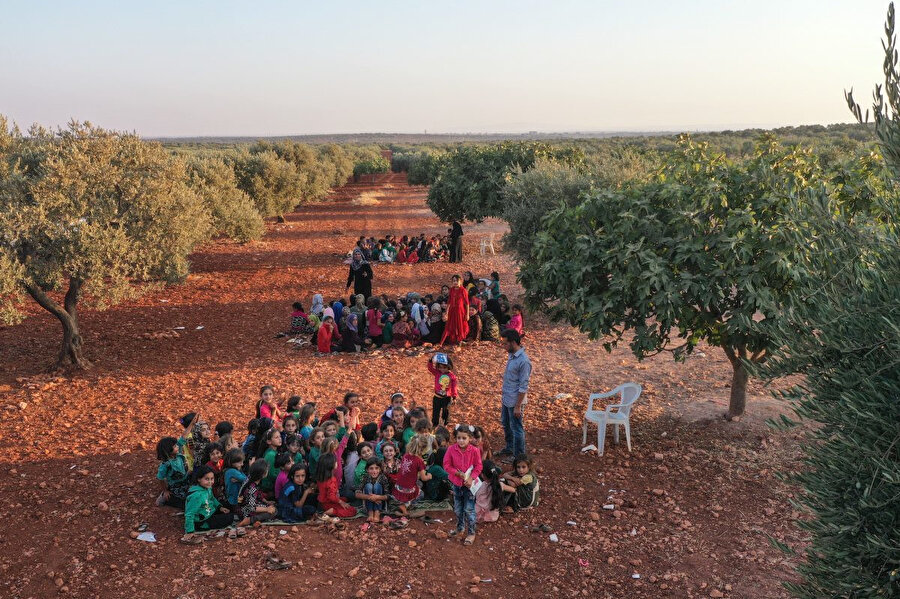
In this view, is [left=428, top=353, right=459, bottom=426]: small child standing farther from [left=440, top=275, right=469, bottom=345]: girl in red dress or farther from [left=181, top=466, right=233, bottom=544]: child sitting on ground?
[left=440, top=275, right=469, bottom=345]: girl in red dress

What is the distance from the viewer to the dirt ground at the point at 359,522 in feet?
22.3

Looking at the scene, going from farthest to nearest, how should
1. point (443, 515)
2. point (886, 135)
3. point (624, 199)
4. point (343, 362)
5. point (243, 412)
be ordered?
point (343, 362), point (243, 412), point (624, 199), point (443, 515), point (886, 135)

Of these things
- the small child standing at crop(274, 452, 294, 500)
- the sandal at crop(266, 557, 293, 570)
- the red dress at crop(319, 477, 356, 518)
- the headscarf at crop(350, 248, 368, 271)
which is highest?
the headscarf at crop(350, 248, 368, 271)

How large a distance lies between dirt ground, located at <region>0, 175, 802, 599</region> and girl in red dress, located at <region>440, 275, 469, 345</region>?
58cm

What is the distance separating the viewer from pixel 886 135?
13.9ft

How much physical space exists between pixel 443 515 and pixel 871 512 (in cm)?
519

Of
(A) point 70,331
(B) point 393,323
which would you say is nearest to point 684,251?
(B) point 393,323

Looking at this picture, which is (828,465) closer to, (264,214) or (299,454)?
(299,454)

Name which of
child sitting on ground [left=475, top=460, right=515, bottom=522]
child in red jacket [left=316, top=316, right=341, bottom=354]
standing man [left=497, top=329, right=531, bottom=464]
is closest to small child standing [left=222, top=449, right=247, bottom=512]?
child sitting on ground [left=475, top=460, right=515, bottom=522]

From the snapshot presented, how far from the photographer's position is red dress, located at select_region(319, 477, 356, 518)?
26.0ft

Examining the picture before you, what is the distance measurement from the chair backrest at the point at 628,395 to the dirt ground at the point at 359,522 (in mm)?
626

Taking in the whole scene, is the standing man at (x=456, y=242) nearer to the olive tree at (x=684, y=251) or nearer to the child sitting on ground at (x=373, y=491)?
the olive tree at (x=684, y=251)

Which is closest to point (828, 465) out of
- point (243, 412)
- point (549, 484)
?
point (549, 484)

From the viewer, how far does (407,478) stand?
812cm
